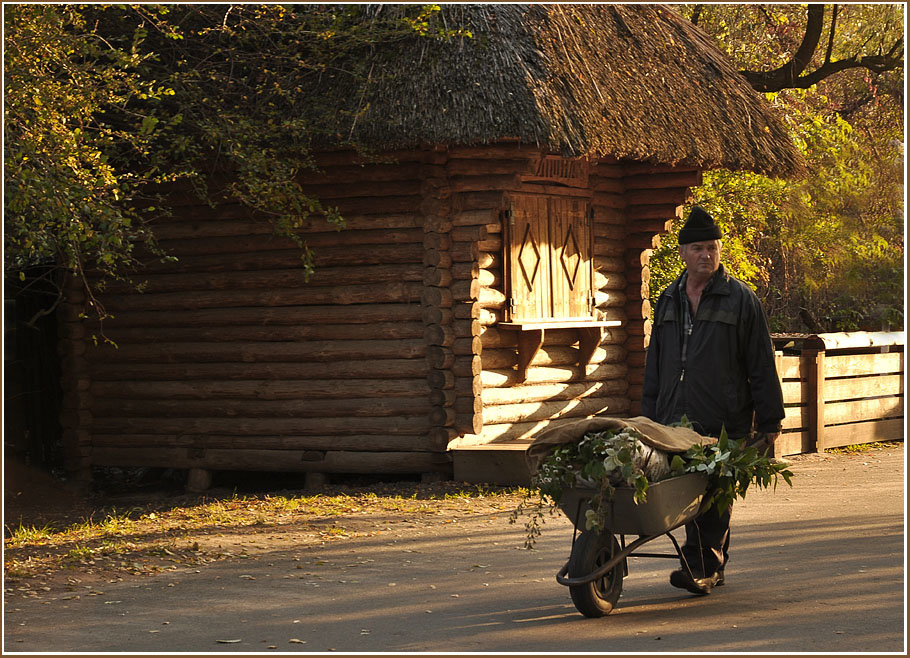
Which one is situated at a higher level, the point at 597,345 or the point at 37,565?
the point at 597,345

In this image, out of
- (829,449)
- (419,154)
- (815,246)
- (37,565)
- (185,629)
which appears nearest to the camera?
(185,629)

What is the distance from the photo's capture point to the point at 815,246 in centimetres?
2414

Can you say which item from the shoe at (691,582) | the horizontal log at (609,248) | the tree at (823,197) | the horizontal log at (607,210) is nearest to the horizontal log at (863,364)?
the horizontal log at (609,248)

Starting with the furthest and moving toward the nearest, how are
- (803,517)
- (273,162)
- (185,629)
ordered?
(273,162), (803,517), (185,629)

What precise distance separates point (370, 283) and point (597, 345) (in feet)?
9.57

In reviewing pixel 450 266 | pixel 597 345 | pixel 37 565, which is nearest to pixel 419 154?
pixel 450 266

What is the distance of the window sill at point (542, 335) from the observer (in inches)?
491

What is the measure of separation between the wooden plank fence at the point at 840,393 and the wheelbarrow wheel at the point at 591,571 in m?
7.78

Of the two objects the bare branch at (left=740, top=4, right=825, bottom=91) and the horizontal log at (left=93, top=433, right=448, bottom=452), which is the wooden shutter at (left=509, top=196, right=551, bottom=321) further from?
the bare branch at (left=740, top=4, right=825, bottom=91)

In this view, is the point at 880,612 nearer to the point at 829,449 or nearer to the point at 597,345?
the point at 597,345

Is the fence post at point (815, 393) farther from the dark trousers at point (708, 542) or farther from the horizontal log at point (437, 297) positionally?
the dark trousers at point (708, 542)

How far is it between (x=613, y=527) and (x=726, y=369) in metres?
1.29

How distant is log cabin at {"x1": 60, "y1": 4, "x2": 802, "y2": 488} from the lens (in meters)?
11.8

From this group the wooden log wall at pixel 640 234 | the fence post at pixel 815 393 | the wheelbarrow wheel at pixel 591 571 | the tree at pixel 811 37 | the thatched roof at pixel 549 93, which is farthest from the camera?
the tree at pixel 811 37
